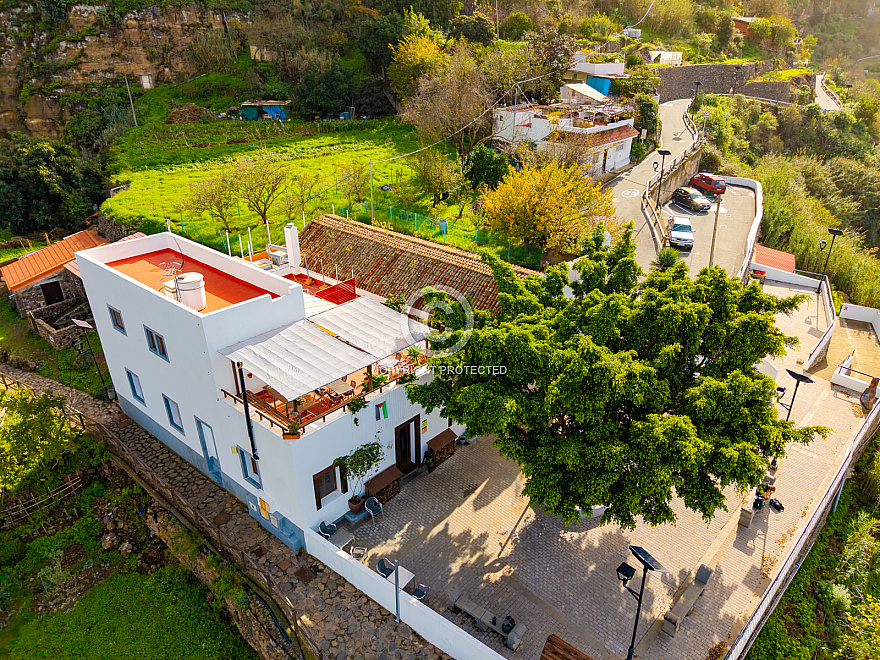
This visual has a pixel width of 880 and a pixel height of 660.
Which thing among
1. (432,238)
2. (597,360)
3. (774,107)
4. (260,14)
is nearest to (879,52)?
(774,107)

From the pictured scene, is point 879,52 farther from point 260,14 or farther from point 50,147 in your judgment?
point 50,147

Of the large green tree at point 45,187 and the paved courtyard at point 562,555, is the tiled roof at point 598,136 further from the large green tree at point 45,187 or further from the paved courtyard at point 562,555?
the large green tree at point 45,187

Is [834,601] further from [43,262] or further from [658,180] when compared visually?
[43,262]

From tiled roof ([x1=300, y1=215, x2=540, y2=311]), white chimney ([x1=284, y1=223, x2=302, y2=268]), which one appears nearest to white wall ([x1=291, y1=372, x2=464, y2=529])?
tiled roof ([x1=300, y1=215, x2=540, y2=311])

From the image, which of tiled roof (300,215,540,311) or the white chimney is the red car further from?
the white chimney

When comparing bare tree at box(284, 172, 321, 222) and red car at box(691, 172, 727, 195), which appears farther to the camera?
red car at box(691, 172, 727, 195)

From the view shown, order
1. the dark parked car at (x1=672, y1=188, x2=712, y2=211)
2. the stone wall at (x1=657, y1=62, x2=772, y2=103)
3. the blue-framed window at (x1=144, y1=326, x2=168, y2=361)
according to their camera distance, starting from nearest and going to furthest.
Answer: the blue-framed window at (x1=144, y1=326, x2=168, y2=361)
the dark parked car at (x1=672, y1=188, x2=712, y2=211)
the stone wall at (x1=657, y1=62, x2=772, y2=103)
